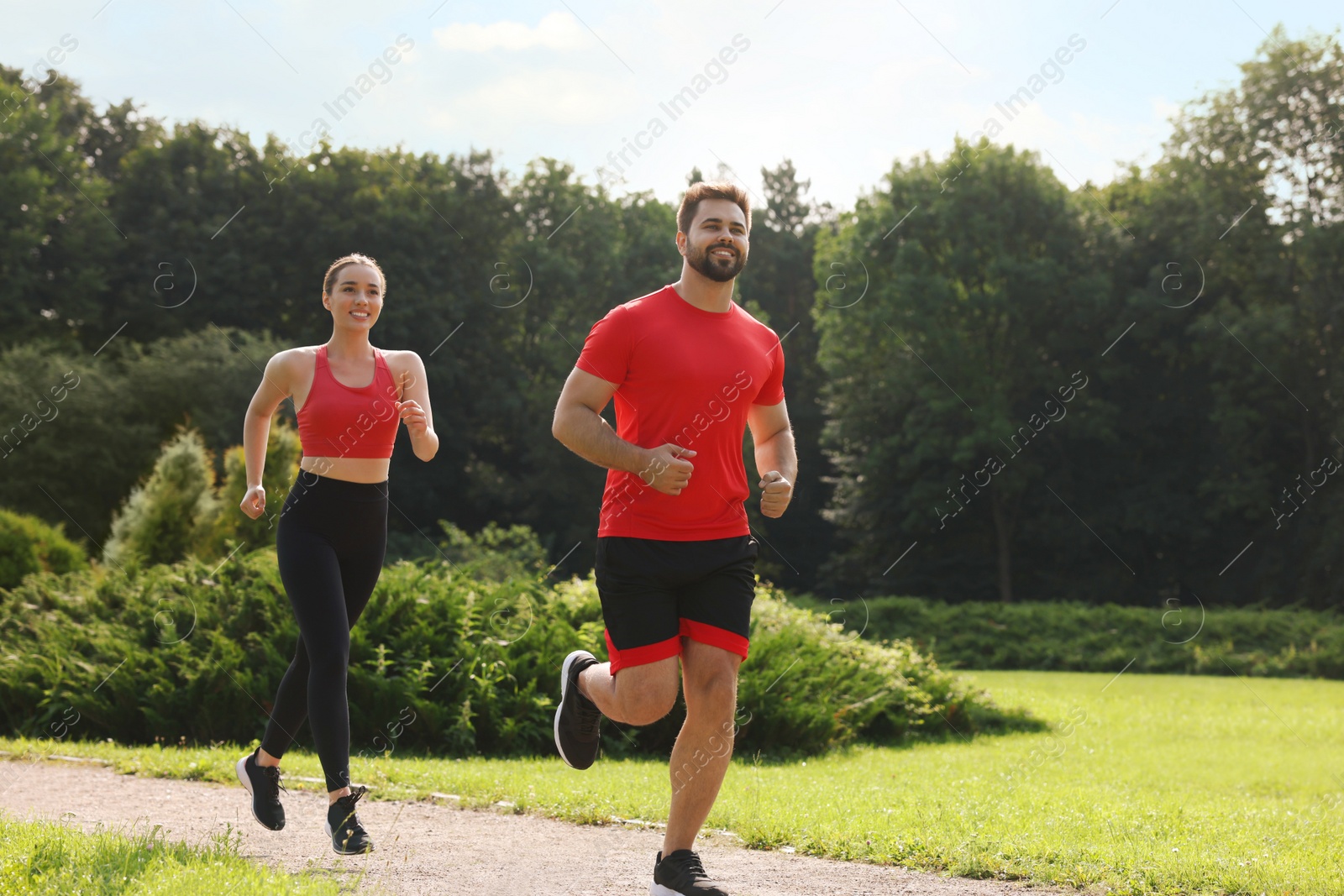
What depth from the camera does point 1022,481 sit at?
36.4 metres

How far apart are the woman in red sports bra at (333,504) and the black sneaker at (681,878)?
4.13ft

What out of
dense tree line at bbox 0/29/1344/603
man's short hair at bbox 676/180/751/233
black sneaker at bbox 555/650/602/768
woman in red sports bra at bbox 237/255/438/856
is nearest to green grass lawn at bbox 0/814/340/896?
woman in red sports bra at bbox 237/255/438/856

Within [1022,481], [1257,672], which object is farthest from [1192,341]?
[1257,672]

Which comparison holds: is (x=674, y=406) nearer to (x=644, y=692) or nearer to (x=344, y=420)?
(x=644, y=692)

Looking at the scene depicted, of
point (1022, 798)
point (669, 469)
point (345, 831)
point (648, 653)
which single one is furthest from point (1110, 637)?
point (669, 469)

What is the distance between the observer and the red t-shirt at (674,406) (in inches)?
164

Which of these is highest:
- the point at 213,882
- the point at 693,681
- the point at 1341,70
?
the point at 1341,70

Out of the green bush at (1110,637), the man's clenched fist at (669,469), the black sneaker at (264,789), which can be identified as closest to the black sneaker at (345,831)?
the black sneaker at (264,789)

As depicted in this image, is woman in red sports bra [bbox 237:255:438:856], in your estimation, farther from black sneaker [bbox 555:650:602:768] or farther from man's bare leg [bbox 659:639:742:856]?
man's bare leg [bbox 659:639:742:856]

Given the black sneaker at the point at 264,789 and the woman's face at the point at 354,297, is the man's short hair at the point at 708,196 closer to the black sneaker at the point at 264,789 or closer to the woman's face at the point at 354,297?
the woman's face at the point at 354,297

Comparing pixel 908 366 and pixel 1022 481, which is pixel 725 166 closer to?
pixel 908 366

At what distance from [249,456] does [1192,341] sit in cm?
3576

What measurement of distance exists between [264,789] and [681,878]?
2.03 meters

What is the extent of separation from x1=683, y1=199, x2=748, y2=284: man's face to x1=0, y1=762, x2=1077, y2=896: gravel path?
232 cm
